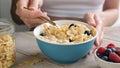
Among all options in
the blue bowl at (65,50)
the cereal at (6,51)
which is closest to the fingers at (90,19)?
the blue bowl at (65,50)

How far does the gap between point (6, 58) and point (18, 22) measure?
0.80 meters

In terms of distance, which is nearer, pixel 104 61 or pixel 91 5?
pixel 104 61

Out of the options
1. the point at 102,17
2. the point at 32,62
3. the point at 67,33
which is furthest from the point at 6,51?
the point at 102,17

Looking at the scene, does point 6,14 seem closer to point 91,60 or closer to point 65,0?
point 65,0

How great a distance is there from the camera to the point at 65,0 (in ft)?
4.51

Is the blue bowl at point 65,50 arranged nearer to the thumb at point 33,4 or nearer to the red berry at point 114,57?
the red berry at point 114,57

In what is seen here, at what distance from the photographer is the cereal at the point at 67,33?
32.2 inches

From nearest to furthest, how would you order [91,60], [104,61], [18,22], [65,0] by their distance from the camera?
[104,61] → [91,60] → [65,0] → [18,22]

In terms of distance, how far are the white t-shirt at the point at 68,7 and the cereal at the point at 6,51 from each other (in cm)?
62

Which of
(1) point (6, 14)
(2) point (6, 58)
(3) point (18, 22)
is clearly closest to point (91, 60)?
(2) point (6, 58)

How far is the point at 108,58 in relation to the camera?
78 cm

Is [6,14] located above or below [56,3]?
below

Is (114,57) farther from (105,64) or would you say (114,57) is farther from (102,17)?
(102,17)

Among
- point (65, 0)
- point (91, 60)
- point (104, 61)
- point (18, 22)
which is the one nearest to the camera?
point (104, 61)
